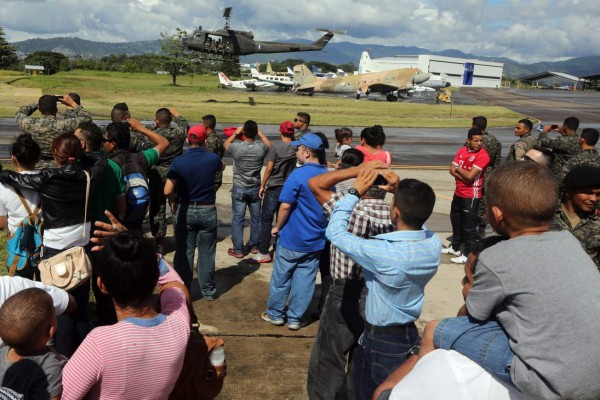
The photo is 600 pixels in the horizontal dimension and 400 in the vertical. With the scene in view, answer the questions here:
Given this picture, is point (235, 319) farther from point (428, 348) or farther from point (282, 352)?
point (428, 348)

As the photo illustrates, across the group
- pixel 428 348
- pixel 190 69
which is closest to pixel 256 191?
pixel 428 348

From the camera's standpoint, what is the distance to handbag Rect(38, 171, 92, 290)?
12.1ft

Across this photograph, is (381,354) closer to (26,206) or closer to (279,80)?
(26,206)

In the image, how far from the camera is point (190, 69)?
254 feet

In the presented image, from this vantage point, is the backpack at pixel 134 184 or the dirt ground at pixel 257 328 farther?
the backpack at pixel 134 184

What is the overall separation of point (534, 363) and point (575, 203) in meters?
2.23

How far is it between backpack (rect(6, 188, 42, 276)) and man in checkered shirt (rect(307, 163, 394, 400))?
238cm

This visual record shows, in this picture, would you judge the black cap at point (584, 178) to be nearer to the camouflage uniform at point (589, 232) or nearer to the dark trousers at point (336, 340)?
the camouflage uniform at point (589, 232)

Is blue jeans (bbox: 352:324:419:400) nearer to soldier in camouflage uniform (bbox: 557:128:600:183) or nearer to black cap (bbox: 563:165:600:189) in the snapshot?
black cap (bbox: 563:165:600:189)

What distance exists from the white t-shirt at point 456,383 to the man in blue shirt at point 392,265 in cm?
100

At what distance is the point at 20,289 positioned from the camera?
296 cm

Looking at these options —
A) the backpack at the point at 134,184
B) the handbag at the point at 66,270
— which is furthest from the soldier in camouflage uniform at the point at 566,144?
the handbag at the point at 66,270

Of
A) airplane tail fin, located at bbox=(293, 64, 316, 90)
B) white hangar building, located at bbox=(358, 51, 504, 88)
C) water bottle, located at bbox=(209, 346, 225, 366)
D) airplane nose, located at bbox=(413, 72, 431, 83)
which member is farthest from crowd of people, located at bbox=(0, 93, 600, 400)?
white hangar building, located at bbox=(358, 51, 504, 88)

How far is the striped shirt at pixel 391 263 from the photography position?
305 centimetres
